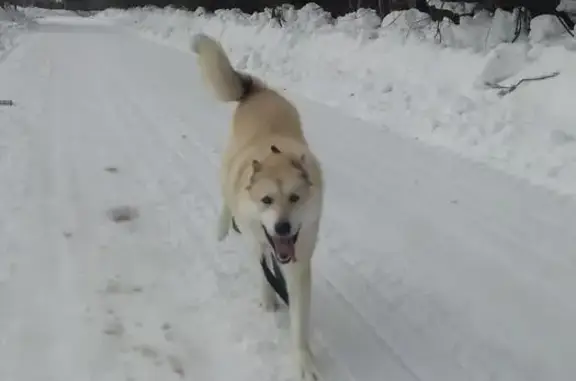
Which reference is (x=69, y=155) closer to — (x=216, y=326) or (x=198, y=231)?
(x=198, y=231)

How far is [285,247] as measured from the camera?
3172 millimetres

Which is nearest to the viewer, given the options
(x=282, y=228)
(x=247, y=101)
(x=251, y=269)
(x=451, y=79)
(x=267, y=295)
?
(x=282, y=228)

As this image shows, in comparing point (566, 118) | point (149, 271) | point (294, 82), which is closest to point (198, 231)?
point (149, 271)

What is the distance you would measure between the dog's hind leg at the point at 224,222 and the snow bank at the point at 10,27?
13494 mm

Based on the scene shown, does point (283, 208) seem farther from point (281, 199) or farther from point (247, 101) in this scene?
point (247, 101)

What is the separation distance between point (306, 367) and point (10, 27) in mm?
25796

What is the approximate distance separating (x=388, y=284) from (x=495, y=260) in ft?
2.49

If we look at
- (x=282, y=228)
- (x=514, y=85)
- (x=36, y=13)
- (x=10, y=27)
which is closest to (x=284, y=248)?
(x=282, y=228)

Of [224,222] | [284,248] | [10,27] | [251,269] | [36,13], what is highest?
[284,248]

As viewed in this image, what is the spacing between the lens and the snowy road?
10.8 feet

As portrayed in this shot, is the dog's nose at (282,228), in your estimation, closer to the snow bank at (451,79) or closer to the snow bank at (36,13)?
the snow bank at (451,79)

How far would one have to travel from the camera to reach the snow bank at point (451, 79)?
20.8ft

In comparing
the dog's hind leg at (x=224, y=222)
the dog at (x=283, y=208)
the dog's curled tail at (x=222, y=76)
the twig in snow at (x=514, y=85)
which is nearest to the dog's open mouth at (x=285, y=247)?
the dog at (x=283, y=208)

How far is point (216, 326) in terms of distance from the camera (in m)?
3.59
